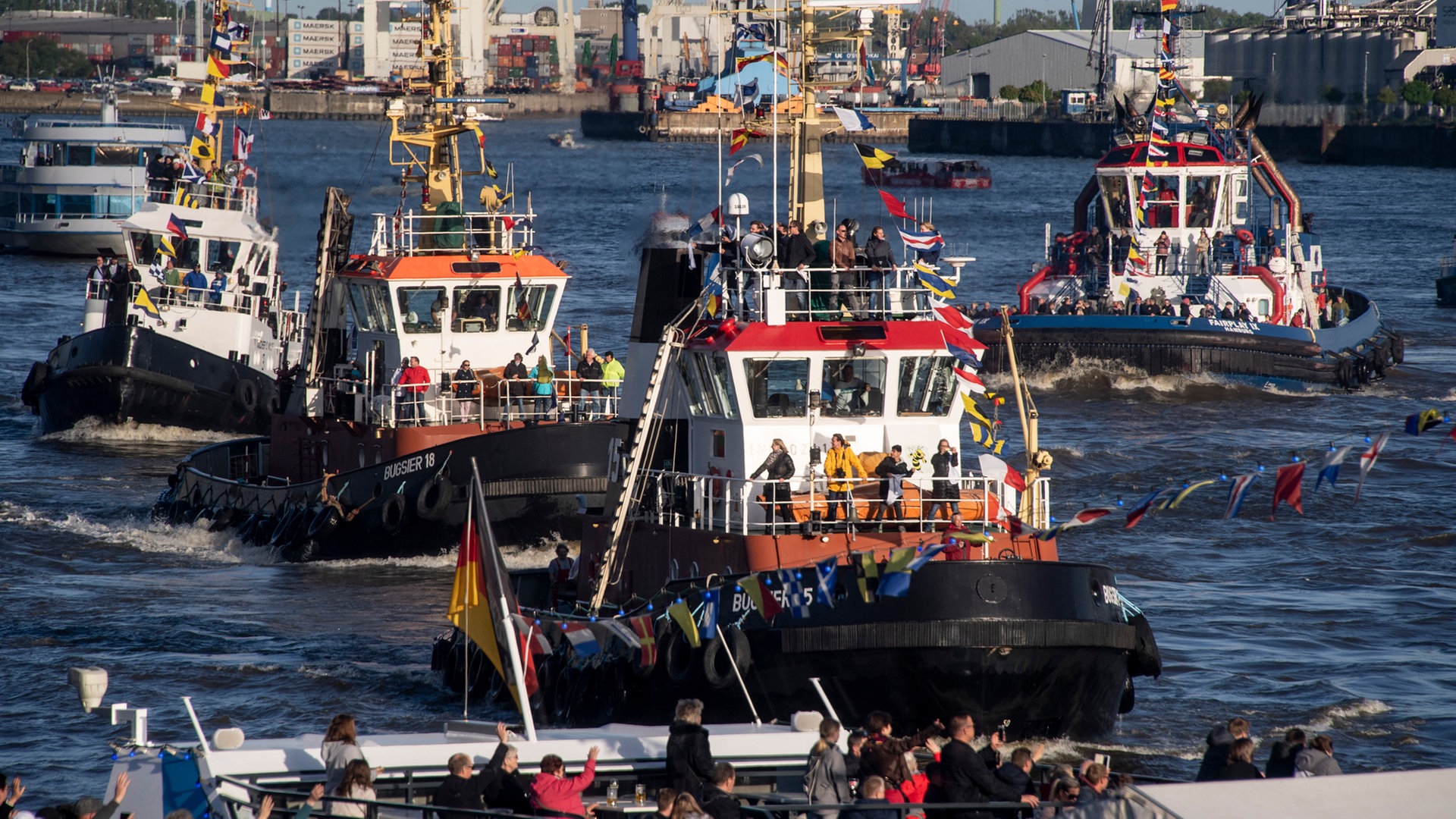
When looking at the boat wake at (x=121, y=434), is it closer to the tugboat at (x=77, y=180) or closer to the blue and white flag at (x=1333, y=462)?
the tugboat at (x=77, y=180)

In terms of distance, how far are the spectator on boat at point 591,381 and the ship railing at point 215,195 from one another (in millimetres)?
15592

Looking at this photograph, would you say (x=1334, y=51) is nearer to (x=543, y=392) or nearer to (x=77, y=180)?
(x=77, y=180)

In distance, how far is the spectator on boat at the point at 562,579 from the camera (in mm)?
19281

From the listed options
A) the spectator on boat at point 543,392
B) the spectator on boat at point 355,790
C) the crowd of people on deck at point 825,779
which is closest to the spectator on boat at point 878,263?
the crowd of people on deck at point 825,779

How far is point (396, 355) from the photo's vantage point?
2688cm

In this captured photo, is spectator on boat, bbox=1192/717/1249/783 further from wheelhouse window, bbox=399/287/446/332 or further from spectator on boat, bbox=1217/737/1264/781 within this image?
wheelhouse window, bbox=399/287/446/332

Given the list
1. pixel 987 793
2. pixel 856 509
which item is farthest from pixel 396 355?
pixel 987 793

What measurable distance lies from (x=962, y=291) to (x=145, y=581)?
125ft

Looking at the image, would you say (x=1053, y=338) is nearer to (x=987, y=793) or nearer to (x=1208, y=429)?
(x=1208, y=429)

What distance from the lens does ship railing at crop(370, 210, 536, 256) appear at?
27.1 metres

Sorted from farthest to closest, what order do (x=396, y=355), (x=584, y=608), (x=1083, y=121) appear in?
(x=1083, y=121), (x=396, y=355), (x=584, y=608)

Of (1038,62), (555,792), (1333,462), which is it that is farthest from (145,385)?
(1038,62)

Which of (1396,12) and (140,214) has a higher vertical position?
(1396,12)

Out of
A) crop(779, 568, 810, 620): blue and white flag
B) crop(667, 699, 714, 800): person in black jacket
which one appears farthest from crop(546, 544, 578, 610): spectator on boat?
crop(667, 699, 714, 800): person in black jacket
